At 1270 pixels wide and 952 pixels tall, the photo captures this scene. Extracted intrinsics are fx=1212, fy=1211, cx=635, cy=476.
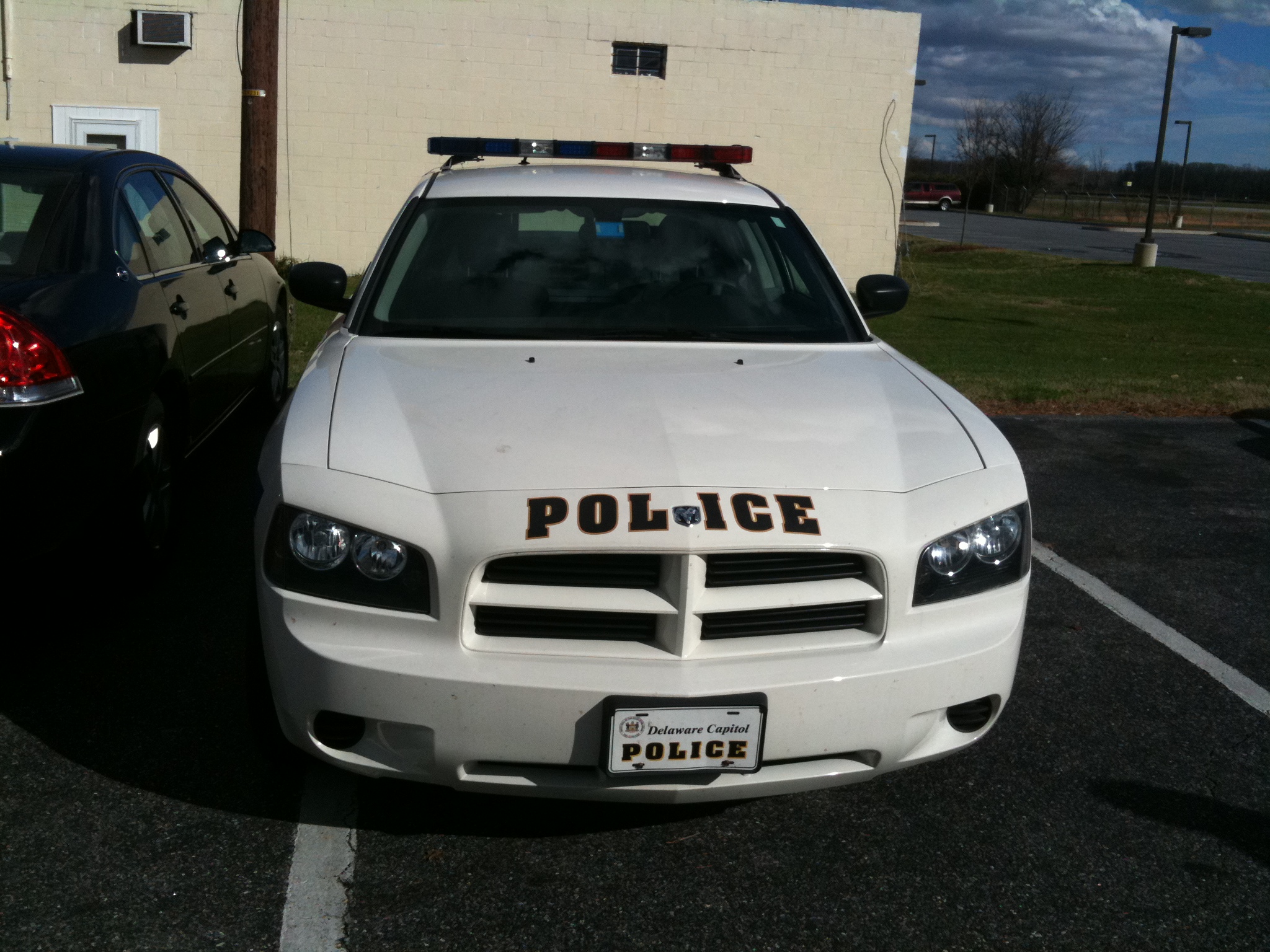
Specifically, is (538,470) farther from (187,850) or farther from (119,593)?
(119,593)

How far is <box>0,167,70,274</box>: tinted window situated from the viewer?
3982 millimetres

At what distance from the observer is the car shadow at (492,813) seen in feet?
9.68

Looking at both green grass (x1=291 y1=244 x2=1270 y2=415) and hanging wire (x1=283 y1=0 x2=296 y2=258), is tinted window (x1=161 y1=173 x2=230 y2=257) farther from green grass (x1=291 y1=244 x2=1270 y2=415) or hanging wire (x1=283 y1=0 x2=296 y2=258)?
hanging wire (x1=283 y1=0 x2=296 y2=258)

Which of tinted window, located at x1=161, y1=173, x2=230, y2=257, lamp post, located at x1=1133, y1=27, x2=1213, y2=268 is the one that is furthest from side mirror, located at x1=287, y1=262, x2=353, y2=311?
lamp post, located at x1=1133, y1=27, x2=1213, y2=268

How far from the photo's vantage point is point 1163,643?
4320mm

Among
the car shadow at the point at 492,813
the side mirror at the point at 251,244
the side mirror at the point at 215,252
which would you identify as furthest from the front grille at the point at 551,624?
the side mirror at the point at 251,244

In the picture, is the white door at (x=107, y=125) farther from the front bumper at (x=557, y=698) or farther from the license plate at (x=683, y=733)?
the license plate at (x=683, y=733)

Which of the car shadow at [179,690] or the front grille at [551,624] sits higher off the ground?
the front grille at [551,624]

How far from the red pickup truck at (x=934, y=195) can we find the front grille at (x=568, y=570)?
5719cm

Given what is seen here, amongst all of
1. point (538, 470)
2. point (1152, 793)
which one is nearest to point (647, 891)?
point (538, 470)

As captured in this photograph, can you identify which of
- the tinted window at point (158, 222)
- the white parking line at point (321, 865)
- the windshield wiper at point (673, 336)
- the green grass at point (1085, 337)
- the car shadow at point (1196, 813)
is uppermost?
the tinted window at point (158, 222)

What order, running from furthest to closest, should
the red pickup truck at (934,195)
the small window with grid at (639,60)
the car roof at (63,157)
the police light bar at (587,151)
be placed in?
the red pickup truck at (934,195) < the small window with grid at (639,60) < the police light bar at (587,151) < the car roof at (63,157)

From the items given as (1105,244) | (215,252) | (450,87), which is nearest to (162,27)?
(450,87)

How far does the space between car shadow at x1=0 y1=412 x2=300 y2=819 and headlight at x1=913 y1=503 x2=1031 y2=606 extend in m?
1.55
